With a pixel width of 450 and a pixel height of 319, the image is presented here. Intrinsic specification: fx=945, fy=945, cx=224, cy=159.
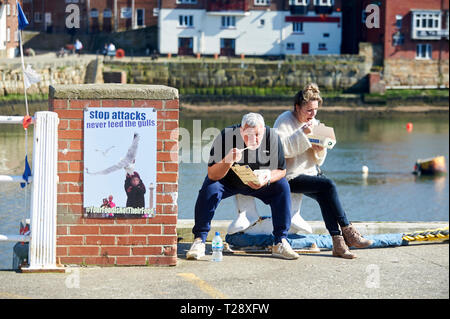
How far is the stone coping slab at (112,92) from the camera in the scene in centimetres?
673

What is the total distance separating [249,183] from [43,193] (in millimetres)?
1587

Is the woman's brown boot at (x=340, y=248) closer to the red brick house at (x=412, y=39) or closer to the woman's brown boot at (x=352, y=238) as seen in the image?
the woman's brown boot at (x=352, y=238)

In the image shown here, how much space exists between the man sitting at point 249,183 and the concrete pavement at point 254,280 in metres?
0.21

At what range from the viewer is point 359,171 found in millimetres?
38500

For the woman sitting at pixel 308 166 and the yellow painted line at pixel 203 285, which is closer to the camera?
the yellow painted line at pixel 203 285

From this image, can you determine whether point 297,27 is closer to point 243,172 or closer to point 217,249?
point 243,172

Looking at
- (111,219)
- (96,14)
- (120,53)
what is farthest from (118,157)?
(96,14)

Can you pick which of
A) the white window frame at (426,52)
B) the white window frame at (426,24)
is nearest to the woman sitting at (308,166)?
the white window frame at (426,24)

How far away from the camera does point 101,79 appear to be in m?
63.4

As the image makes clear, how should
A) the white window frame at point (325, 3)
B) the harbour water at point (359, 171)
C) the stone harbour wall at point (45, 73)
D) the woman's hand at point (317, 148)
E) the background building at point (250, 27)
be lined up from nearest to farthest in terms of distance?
the woman's hand at point (317, 148) → the harbour water at point (359, 171) → the stone harbour wall at point (45, 73) → the background building at point (250, 27) → the white window frame at point (325, 3)

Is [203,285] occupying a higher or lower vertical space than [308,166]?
lower

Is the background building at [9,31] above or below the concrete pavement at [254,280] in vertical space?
above

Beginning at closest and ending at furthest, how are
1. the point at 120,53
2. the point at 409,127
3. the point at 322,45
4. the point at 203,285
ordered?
the point at 203,285, the point at 409,127, the point at 120,53, the point at 322,45
